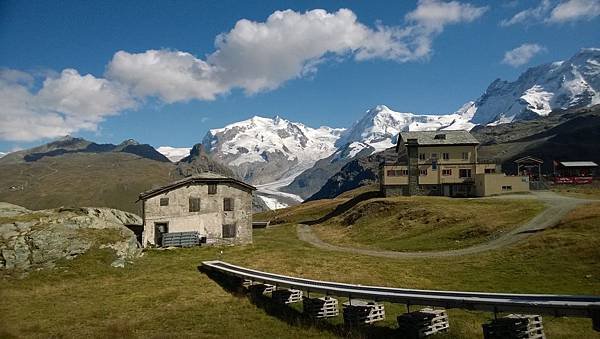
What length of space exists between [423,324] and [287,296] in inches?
364

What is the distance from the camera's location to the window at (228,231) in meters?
55.6

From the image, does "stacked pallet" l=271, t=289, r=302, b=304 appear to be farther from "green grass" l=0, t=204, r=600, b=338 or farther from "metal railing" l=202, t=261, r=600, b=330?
"green grass" l=0, t=204, r=600, b=338

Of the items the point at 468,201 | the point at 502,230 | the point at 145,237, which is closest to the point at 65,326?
the point at 145,237

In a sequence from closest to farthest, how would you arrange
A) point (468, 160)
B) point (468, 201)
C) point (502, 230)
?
point (502, 230) < point (468, 201) < point (468, 160)

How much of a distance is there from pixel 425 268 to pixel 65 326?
88.4ft

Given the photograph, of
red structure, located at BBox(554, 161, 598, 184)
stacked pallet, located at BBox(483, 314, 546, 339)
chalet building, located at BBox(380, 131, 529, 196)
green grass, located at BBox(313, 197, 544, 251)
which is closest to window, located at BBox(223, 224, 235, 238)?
green grass, located at BBox(313, 197, 544, 251)

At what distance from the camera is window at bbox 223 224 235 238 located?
5556 centimetres

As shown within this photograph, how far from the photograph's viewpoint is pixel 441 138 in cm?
8838

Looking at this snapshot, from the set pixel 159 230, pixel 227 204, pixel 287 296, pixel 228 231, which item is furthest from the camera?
pixel 227 204

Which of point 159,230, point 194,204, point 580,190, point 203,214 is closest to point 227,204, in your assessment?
point 203,214

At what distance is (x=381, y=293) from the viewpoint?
21609 mm

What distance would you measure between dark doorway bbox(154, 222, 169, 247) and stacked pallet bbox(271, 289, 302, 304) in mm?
30520

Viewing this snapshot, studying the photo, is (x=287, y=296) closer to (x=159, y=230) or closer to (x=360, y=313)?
(x=360, y=313)

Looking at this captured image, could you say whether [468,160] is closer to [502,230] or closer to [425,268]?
[502,230]
